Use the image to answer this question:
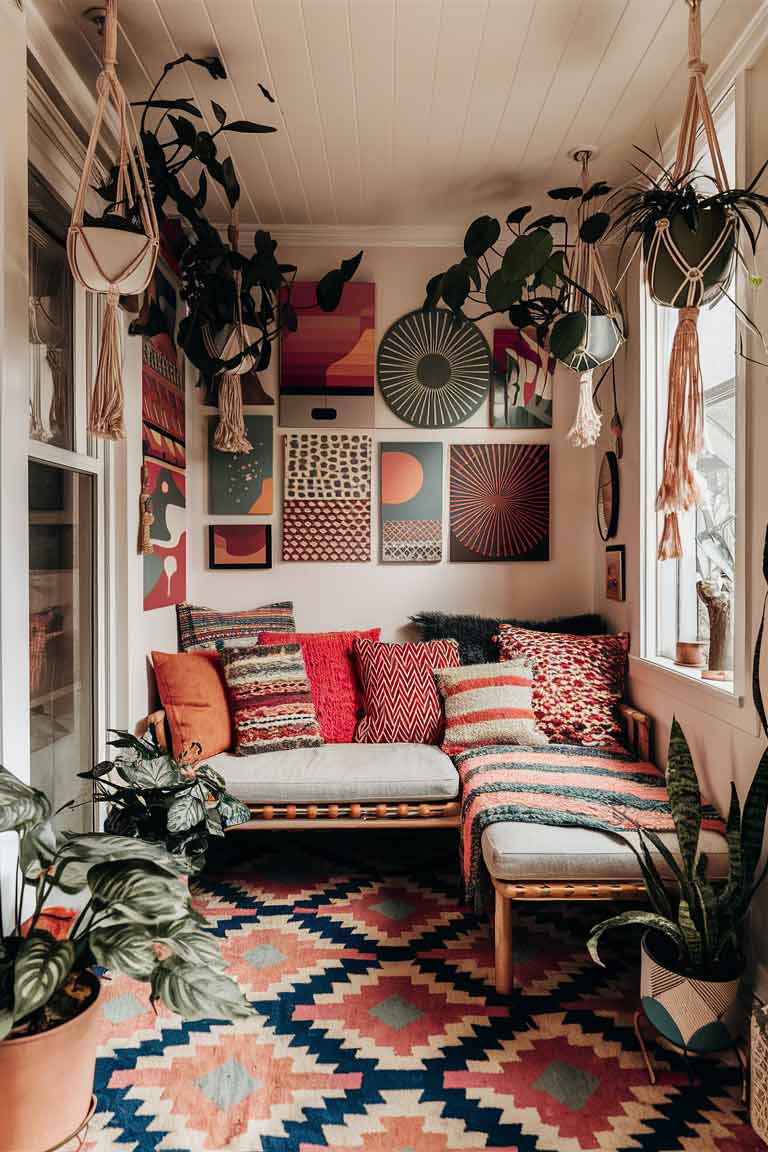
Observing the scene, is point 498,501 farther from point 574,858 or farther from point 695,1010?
point 695,1010

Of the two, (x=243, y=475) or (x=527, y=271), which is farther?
(x=243, y=475)

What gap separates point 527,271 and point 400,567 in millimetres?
1728

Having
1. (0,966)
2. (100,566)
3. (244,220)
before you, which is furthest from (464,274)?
(0,966)

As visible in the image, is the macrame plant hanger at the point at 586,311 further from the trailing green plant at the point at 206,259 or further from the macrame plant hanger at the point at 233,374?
the macrame plant hanger at the point at 233,374

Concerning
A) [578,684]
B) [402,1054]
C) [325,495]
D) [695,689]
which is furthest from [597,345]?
[402,1054]

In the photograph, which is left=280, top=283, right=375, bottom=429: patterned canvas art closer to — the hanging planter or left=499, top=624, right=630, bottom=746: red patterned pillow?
left=499, top=624, right=630, bottom=746: red patterned pillow

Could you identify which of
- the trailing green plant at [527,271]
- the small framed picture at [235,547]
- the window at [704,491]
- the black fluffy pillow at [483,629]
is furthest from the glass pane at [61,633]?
the window at [704,491]

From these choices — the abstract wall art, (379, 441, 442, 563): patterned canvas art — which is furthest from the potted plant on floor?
the abstract wall art

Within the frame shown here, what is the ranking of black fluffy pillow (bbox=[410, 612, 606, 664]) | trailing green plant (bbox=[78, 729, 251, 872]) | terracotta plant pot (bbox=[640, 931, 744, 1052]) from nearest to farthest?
1. terracotta plant pot (bbox=[640, 931, 744, 1052])
2. trailing green plant (bbox=[78, 729, 251, 872])
3. black fluffy pillow (bbox=[410, 612, 606, 664])

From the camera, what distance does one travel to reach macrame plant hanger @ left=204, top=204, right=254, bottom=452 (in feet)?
9.91

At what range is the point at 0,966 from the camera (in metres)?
1.46

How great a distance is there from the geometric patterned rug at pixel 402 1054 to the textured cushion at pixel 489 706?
25.5 inches

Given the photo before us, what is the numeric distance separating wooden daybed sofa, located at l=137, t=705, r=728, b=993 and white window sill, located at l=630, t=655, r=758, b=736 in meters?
0.18

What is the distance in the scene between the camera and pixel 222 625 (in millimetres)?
3574
